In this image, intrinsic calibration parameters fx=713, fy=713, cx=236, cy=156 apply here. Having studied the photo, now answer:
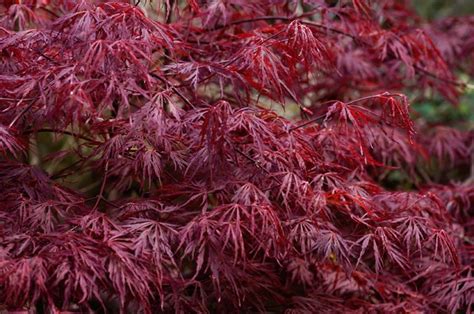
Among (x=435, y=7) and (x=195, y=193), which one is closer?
(x=195, y=193)

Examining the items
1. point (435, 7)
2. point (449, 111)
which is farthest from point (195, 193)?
point (435, 7)

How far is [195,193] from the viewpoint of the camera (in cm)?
195

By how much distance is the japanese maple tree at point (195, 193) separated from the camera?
1.76 m

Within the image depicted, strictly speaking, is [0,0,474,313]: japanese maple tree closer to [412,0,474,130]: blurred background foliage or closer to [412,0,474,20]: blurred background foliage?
[412,0,474,130]: blurred background foliage

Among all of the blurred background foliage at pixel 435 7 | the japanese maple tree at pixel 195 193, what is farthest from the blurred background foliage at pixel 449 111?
the japanese maple tree at pixel 195 193

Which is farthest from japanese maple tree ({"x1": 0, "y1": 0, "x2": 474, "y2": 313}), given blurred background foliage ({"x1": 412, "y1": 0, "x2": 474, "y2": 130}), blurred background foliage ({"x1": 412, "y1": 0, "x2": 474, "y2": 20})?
blurred background foliage ({"x1": 412, "y1": 0, "x2": 474, "y2": 20})

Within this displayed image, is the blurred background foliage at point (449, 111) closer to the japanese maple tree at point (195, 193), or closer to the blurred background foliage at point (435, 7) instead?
the blurred background foliage at point (435, 7)

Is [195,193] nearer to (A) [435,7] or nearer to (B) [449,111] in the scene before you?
(B) [449,111]

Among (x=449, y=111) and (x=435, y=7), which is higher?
(x=435, y=7)

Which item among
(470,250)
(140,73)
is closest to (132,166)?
(140,73)

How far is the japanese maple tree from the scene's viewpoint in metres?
1.76

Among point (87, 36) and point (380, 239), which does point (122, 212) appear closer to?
point (87, 36)

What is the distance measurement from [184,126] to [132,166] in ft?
0.60

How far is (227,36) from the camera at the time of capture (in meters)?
2.54
